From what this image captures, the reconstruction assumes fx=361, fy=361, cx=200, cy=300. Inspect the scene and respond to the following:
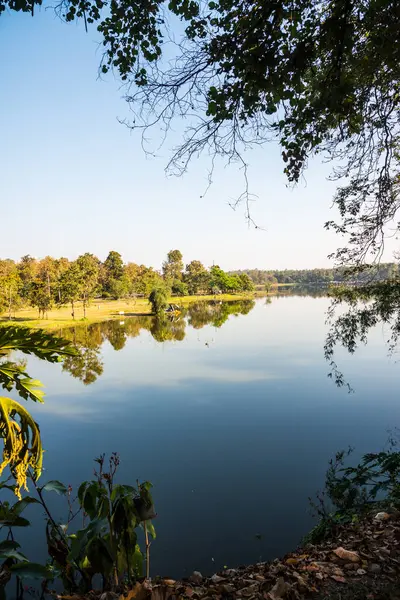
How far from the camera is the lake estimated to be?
662 cm

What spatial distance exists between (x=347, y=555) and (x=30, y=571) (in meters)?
2.59

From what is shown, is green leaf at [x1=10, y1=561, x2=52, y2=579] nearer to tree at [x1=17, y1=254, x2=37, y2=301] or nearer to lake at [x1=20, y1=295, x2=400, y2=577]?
lake at [x1=20, y1=295, x2=400, y2=577]

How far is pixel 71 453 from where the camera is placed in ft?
33.4

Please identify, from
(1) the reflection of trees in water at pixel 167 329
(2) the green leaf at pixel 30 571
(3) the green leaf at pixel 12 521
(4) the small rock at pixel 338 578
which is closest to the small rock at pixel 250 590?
(4) the small rock at pixel 338 578

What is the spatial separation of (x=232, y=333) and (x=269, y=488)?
26807 millimetres

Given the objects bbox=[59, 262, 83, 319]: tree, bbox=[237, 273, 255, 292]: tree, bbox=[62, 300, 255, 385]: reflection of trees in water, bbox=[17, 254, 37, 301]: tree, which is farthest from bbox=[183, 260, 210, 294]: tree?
bbox=[59, 262, 83, 319]: tree

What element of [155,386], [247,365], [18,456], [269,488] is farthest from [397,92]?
[247,365]

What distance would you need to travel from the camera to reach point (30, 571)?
8.11ft

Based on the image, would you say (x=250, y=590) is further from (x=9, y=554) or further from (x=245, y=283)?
(x=245, y=283)

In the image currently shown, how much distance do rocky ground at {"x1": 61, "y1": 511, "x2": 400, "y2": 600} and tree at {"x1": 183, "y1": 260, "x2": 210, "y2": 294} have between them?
9323 centimetres

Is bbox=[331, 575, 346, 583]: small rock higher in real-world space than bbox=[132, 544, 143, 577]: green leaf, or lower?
lower

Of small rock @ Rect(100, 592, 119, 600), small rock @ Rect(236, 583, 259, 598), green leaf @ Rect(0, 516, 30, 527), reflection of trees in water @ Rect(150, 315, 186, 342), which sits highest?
green leaf @ Rect(0, 516, 30, 527)

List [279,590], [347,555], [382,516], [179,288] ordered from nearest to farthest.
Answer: [279,590] < [347,555] < [382,516] < [179,288]

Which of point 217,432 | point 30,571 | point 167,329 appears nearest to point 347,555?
point 30,571
